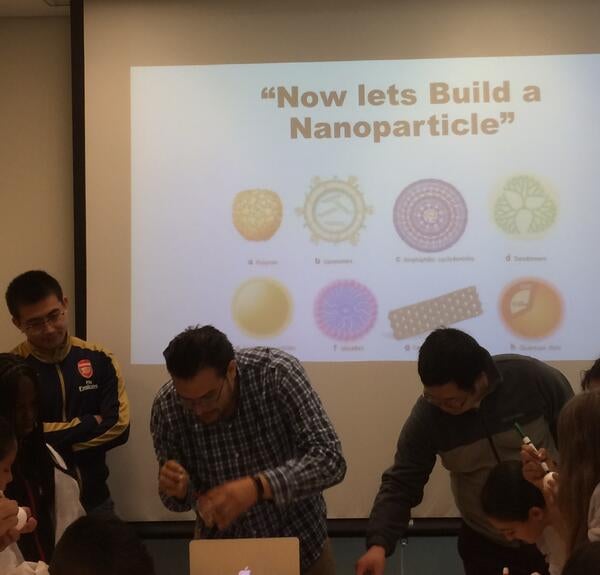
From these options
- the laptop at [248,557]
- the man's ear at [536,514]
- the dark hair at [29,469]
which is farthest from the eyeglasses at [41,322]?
the man's ear at [536,514]

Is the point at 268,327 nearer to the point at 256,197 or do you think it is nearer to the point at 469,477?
the point at 256,197

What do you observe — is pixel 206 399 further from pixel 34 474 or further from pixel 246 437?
pixel 34 474

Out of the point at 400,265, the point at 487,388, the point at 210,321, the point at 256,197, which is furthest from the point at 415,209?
the point at 487,388

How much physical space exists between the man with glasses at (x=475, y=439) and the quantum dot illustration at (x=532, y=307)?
3.69 ft

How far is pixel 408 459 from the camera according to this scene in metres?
2.62

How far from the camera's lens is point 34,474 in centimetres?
221

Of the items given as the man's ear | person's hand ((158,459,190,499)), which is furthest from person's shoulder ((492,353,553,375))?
person's hand ((158,459,190,499))

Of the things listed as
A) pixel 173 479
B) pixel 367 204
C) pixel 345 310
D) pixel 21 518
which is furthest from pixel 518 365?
pixel 21 518

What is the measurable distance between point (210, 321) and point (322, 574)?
1.63m

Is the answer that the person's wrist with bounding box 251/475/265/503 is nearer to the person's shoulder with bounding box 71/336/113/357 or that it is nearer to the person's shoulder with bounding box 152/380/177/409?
the person's shoulder with bounding box 152/380/177/409

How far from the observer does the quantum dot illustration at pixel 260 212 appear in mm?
3809

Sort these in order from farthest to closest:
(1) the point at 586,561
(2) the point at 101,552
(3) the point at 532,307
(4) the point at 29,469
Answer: (3) the point at 532,307 → (4) the point at 29,469 → (2) the point at 101,552 → (1) the point at 586,561

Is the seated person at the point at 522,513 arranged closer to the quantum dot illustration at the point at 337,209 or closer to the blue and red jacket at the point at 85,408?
the blue and red jacket at the point at 85,408

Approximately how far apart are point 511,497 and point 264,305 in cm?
179
